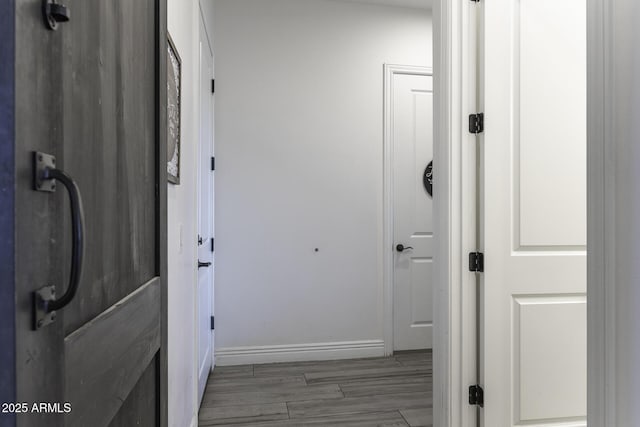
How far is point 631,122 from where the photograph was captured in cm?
77

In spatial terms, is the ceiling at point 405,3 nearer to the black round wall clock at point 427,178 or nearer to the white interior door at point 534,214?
the black round wall clock at point 427,178

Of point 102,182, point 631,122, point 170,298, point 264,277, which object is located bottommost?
point 264,277

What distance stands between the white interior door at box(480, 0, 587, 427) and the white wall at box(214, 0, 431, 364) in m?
1.48

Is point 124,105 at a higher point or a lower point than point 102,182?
higher

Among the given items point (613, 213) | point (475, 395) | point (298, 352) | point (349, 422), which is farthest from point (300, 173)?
point (613, 213)

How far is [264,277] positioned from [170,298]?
1.54 meters

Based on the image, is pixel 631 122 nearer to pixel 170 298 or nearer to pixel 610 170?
pixel 610 170

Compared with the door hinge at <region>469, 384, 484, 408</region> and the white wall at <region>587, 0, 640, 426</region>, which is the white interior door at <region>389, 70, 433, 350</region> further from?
the white wall at <region>587, 0, 640, 426</region>

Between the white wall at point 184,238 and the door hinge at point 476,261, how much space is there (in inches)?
51.3

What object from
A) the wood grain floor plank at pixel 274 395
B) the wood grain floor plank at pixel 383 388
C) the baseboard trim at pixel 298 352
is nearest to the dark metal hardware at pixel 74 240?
the wood grain floor plank at pixel 274 395

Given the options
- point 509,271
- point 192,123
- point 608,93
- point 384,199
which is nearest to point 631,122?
point 608,93

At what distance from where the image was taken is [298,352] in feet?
9.61

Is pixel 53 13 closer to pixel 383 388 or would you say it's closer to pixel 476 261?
pixel 476 261

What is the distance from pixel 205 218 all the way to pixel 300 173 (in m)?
0.87
